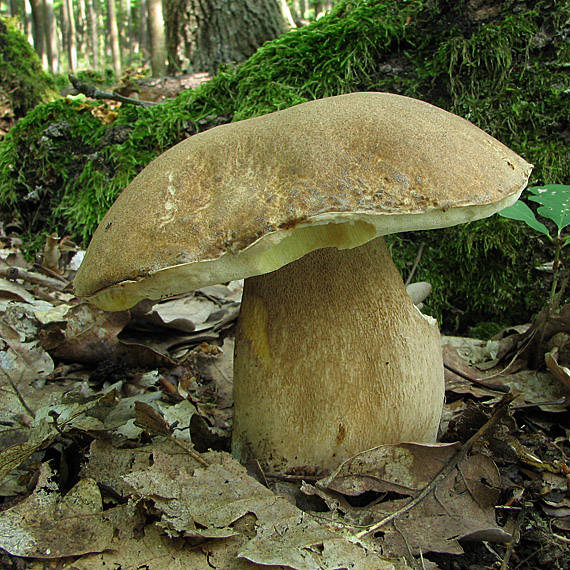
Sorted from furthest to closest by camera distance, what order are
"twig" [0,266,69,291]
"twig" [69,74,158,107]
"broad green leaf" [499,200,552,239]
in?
"twig" [69,74,158,107]
"twig" [0,266,69,291]
"broad green leaf" [499,200,552,239]

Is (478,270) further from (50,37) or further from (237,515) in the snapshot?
(50,37)

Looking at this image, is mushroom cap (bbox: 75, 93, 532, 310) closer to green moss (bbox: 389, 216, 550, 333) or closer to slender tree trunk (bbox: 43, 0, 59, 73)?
green moss (bbox: 389, 216, 550, 333)

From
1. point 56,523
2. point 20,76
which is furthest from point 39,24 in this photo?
point 56,523

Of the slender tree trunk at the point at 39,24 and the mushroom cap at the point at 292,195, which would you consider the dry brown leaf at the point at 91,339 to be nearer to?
the mushroom cap at the point at 292,195

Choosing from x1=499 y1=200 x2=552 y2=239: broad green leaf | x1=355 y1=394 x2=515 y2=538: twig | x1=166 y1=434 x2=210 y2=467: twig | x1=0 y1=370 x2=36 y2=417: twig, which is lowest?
x1=355 y1=394 x2=515 y2=538: twig

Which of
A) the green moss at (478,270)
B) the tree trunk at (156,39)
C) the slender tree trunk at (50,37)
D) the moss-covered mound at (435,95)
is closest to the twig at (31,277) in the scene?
the moss-covered mound at (435,95)

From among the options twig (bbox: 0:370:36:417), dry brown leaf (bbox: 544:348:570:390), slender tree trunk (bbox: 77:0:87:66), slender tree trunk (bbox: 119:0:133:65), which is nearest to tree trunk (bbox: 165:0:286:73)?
twig (bbox: 0:370:36:417)
